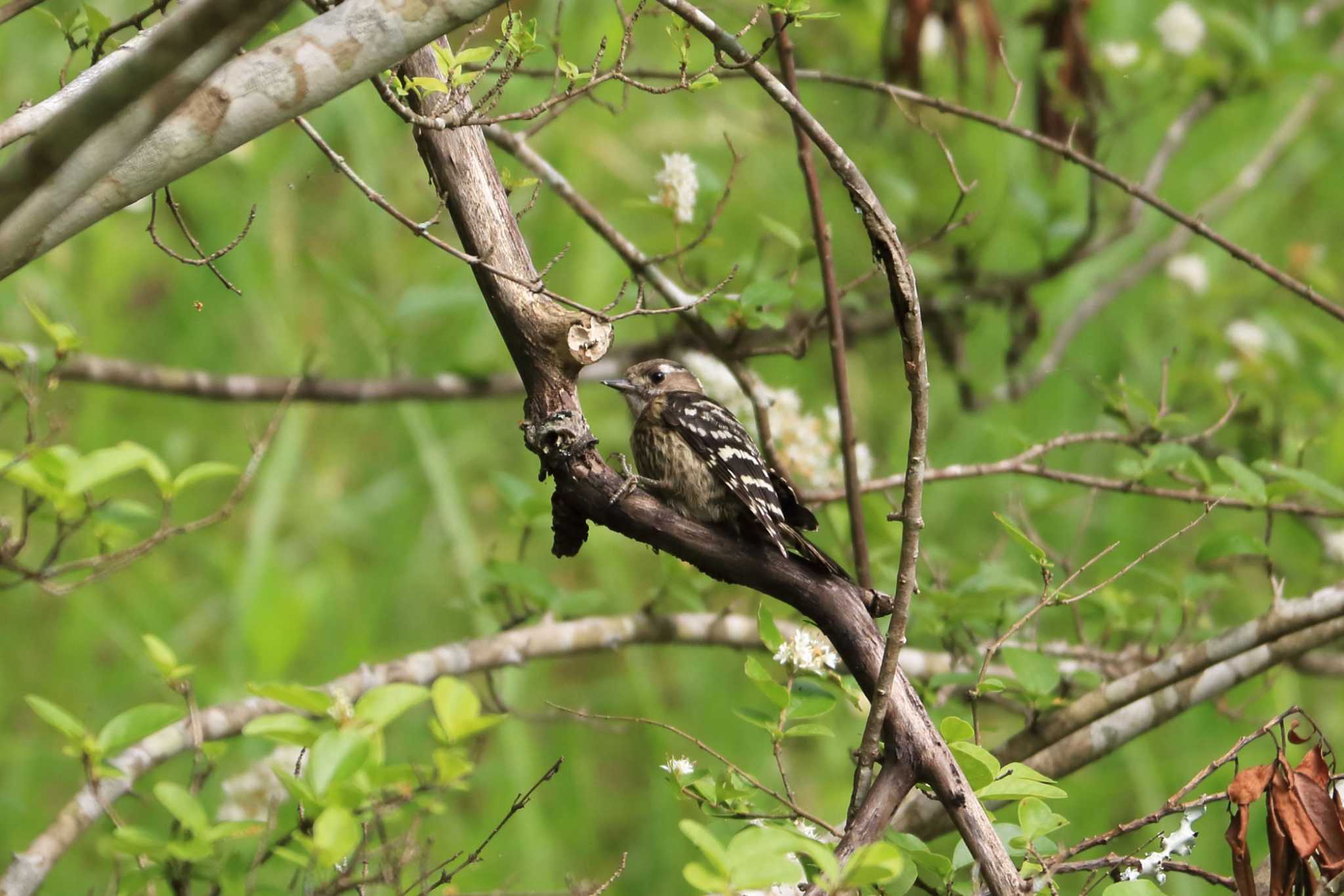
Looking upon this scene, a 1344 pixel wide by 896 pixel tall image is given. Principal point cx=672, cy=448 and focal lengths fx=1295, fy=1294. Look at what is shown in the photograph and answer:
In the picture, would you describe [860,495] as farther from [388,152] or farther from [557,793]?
[388,152]

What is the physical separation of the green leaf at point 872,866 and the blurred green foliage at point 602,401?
7.19 ft

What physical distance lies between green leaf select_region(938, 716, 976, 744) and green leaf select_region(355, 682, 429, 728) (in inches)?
28.9

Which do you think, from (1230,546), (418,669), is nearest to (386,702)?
(418,669)

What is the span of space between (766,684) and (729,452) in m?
0.89

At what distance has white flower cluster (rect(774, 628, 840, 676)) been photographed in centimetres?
207

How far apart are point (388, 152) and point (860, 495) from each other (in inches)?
152

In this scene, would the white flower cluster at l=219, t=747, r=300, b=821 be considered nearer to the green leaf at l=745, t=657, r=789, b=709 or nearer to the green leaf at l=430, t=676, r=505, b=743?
the green leaf at l=430, t=676, r=505, b=743

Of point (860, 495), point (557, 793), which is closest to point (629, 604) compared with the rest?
point (557, 793)

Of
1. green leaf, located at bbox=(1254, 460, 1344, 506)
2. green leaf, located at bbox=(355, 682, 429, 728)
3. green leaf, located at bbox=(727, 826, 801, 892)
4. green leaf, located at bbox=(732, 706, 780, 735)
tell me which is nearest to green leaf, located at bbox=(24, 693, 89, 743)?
green leaf, located at bbox=(355, 682, 429, 728)

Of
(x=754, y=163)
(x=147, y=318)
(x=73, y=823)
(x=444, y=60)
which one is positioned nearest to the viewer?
(x=444, y=60)

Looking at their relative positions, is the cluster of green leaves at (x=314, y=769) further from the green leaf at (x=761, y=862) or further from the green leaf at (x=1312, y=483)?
the green leaf at (x=1312, y=483)

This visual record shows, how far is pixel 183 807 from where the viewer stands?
1834 mm

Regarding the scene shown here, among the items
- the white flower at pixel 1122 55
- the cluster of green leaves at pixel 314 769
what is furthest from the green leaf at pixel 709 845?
the white flower at pixel 1122 55

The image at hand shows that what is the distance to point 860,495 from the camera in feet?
9.99
